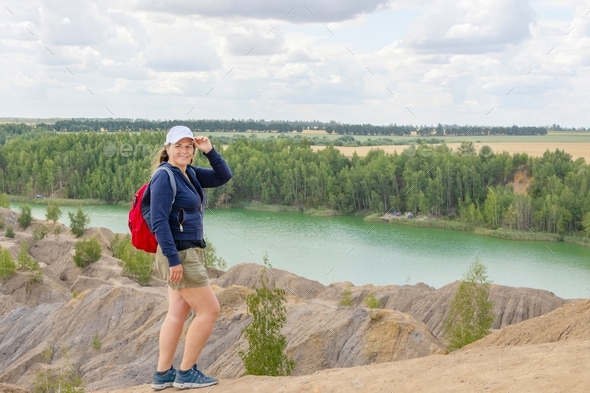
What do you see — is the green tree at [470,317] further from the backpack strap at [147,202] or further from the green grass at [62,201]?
the green grass at [62,201]

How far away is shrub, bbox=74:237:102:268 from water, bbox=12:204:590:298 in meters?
10.0

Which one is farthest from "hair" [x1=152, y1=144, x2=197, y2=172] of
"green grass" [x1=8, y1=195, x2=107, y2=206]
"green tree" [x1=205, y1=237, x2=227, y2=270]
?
"green grass" [x1=8, y1=195, x2=107, y2=206]

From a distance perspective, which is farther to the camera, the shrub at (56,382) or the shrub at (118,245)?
the shrub at (118,245)

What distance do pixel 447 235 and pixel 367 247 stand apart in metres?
11.4

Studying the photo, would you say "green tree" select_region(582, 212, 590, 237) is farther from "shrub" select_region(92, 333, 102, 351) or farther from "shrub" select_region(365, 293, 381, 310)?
"shrub" select_region(92, 333, 102, 351)

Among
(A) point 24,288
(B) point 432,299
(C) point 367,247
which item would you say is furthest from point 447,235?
(A) point 24,288

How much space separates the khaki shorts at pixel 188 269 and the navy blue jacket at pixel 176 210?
5.9 inches

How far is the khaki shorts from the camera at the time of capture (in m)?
6.64

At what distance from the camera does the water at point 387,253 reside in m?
41.2

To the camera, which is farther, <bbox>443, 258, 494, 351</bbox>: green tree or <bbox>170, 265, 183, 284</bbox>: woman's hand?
<bbox>443, 258, 494, 351</bbox>: green tree

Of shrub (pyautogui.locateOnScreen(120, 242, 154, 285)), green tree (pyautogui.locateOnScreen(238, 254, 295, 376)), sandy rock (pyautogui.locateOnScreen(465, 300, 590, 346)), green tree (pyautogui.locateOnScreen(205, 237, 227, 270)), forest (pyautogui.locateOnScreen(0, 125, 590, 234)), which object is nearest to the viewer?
sandy rock (pyautogui.locateOnScreen(465, 300, 590, 346))

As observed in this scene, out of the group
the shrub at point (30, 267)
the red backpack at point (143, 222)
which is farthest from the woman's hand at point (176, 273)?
the shrub at point (30, 267)

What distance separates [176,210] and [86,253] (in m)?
32.7

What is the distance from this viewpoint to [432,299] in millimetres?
28016
